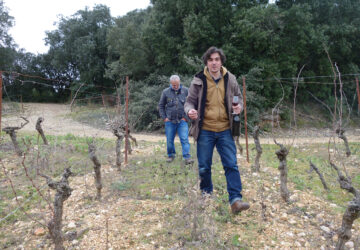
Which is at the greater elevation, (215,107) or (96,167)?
(215,107)

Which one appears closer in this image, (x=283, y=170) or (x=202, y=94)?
(x=202, y=94)

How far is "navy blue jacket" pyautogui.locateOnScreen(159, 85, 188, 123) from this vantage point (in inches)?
187

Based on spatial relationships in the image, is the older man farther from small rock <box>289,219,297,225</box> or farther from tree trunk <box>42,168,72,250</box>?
tree trunk <box>42,168,72,250</box>

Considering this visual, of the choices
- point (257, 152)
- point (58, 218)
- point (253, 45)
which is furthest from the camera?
point (253, 45)

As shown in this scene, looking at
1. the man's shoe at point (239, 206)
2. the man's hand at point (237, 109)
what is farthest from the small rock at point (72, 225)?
the man's hand at point (237, 109)

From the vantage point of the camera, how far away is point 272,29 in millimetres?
12742

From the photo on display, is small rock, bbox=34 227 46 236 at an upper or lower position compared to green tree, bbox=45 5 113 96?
lower

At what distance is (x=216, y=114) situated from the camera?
9.65ft

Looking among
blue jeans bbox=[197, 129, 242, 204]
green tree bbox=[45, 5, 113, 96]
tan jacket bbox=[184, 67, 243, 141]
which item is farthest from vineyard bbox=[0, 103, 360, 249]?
green tree bbox=[45, 5, 113, 96]

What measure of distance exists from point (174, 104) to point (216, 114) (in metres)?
1.93

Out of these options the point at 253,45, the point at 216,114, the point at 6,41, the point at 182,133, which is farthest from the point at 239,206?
the point at 6,41

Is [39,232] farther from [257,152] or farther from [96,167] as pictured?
[257,152]

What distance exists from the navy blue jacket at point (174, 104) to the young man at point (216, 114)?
1733 mm

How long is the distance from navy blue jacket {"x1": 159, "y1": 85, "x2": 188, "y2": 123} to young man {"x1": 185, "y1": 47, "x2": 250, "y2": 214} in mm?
1733
